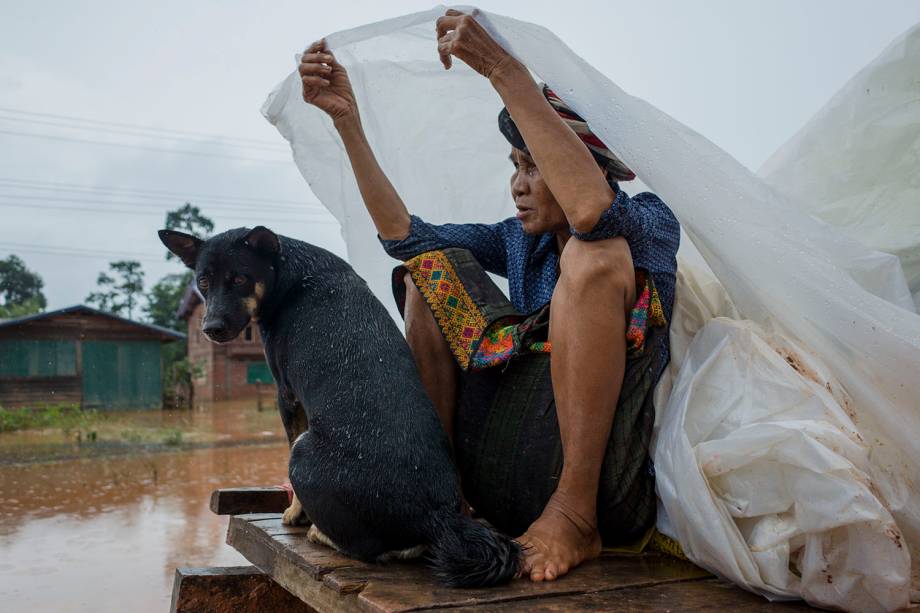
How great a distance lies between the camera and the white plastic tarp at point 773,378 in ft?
4.81

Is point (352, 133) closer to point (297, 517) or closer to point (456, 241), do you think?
point (456, 241)

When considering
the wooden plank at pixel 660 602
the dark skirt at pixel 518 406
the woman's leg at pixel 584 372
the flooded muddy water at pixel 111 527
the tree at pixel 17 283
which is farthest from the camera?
the tree at pixel 17 283

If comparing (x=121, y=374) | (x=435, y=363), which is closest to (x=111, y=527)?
(x=435, y=363)

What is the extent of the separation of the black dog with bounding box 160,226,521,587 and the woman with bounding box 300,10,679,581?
6.4 inches

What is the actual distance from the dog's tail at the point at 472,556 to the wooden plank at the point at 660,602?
0.34ft

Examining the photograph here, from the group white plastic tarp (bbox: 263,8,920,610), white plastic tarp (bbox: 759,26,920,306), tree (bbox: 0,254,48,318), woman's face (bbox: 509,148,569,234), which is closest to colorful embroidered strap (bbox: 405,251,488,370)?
woman's face (bbox: 509,148,569,234)

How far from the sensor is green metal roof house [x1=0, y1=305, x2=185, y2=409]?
23.2 m

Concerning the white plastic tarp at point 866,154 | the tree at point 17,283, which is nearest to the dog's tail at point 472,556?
the white plastic tarp at point 866,154

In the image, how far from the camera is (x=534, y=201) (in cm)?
206

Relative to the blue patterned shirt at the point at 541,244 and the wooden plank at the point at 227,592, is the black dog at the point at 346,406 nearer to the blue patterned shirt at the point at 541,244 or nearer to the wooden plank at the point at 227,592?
the blue patterned shirt at the point at 541,244

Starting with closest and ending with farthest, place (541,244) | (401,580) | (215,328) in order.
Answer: (401,580), (215,328), (541,244)

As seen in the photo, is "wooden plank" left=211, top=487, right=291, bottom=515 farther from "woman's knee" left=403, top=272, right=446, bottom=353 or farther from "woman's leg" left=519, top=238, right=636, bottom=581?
"woman's leg" left=519, top=238, right=636, bottom=581

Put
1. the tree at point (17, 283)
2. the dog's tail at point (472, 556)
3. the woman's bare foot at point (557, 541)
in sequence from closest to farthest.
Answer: the dog's tail at point (472, 556)
the woman's bare foot at point (557, 541)
the tree at point (17, 283)

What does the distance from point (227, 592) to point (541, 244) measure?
4.47 ft
